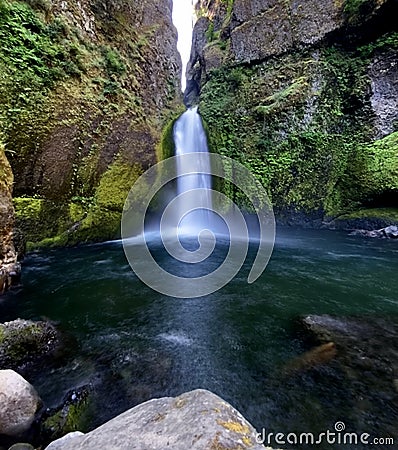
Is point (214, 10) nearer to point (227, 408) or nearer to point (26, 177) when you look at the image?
point (26, 177)

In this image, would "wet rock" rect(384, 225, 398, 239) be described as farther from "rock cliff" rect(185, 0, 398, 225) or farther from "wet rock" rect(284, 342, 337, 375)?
"wet rock" rect(284, 342, 337, 375)

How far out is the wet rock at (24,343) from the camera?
2.84 metres

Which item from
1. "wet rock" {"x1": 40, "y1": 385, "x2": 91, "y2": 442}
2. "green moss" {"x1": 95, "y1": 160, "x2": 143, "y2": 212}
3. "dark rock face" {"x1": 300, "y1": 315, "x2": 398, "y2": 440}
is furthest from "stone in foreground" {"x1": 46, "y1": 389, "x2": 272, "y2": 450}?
"green moss" {"x1": 95, "y1": 160, "x2": 143, "y2": 212}

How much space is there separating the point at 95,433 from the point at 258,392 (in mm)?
1658

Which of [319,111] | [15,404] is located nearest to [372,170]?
[319,111]

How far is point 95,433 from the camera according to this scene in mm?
1424

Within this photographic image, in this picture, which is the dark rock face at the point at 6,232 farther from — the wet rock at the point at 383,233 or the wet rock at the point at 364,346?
the wet rock at the point at 383,233

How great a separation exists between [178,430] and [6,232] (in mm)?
4822

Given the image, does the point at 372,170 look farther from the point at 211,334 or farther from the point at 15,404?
the point at 15,404

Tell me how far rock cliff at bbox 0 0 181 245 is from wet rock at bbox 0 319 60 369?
15.1ft

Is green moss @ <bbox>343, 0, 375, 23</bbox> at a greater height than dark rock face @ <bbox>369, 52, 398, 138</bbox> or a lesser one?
greater

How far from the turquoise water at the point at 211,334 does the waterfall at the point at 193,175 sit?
245 inches

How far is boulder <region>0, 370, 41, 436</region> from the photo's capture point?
6.58 feet

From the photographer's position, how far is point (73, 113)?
8.11 m
